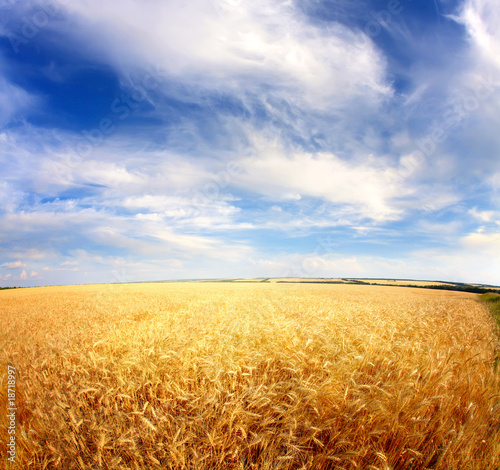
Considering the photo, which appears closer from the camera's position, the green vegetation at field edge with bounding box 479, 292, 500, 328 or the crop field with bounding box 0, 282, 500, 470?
the crop field with bounding box 0, 282, 500, 470

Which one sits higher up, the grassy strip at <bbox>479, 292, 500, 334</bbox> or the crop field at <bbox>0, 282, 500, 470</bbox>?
the crop field at <bbox>0, 282, 500, 470</bbox>

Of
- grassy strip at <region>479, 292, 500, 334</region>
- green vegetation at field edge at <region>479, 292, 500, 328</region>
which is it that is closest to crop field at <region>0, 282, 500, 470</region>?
grassy strip at <region>479, 292, 500, 334</region>

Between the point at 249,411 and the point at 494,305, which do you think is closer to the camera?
the point at 249,411

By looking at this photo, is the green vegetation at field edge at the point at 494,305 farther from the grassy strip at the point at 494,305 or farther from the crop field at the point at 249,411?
the crop field at the point at 249,411

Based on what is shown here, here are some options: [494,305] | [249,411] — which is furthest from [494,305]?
[249,411]

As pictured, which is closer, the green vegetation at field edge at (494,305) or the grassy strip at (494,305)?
the grassy strip at (494,305)

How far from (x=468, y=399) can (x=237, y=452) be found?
3285 millimetres

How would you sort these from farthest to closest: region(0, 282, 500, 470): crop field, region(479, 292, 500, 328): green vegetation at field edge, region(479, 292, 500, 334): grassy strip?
region(479, 292, 500, 328): green vegetation at field edge → region(479, 292, 500, 334): grassy strip → region(0, 282, 500, 470): crop field

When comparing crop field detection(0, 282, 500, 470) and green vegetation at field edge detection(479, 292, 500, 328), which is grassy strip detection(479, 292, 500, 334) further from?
crop field detection(0, 282, 500, 470)

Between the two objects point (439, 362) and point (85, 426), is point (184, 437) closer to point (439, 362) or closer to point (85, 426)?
point (85, 426)

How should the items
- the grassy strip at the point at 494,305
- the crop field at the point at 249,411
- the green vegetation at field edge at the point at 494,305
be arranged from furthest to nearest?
the green vegetation at field edge at the point at 494,305 → the grassy strip at the point at 494,305 → the crop field at the point at 249,411

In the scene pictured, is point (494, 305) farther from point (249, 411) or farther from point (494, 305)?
point (249, 411)

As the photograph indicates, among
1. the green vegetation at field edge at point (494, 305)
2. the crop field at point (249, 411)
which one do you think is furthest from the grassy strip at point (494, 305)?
the crop field at point (249, 411)

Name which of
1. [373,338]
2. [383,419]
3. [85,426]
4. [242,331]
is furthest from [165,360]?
[373,338]
